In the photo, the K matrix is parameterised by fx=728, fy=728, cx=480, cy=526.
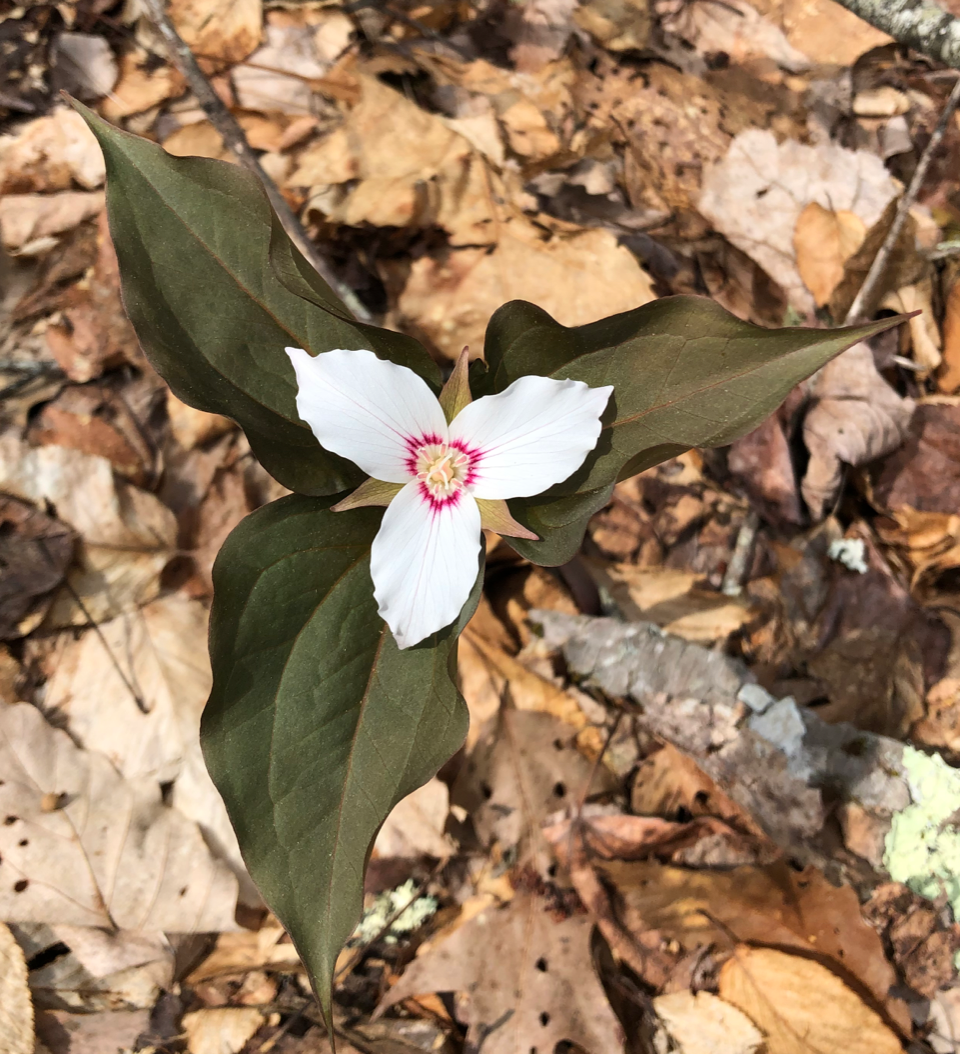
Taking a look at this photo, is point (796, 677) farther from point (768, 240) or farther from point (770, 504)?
point (768, 240)

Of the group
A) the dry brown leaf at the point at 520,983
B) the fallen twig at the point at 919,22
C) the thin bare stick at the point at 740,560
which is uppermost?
the fallen twig at the point at 919,22

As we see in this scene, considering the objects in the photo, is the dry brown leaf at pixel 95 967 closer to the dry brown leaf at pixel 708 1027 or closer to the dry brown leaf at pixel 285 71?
the dry brown leaf at pixel 708 1027

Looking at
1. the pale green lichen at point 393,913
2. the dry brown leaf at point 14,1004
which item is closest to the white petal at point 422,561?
the pale green lichen at point 393,913

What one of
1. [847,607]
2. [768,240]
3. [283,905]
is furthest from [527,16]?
[283,905]

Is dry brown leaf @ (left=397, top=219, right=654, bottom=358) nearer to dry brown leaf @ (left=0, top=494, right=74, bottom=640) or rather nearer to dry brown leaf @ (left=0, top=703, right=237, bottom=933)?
dry brown leaf @ (left=0, top=494, right=74, bottom=640)

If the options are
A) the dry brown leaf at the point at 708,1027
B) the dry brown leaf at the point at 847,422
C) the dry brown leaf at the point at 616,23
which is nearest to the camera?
the dry brown leaf at the point at 708,1027

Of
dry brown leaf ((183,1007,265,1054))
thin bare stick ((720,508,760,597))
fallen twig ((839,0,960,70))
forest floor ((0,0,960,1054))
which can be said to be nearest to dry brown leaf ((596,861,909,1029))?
forest floor ((0,0,960,1054))
